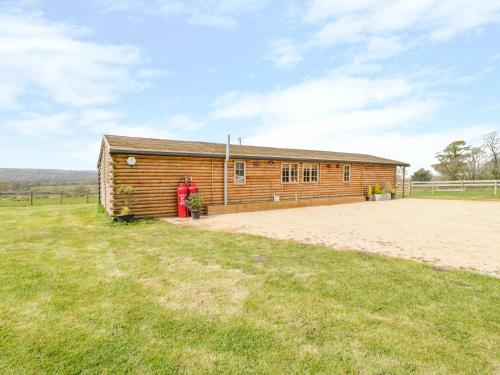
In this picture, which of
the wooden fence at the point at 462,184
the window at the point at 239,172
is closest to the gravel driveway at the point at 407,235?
the window at the point at 239,172

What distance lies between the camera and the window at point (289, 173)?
50.3ft

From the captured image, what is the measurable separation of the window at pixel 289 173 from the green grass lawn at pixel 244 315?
33.2ft

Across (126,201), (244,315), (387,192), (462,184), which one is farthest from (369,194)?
(244,315)

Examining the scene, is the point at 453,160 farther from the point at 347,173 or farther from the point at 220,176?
the point at 220,176

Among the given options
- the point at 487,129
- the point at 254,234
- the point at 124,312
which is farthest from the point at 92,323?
the point at 487,129

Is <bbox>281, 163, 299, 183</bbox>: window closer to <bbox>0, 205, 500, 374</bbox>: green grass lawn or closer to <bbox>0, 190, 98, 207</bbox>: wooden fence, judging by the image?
<bbox>0, 205, 500, 374</bbox>: green grass lawn

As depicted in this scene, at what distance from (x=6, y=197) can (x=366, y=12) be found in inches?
948

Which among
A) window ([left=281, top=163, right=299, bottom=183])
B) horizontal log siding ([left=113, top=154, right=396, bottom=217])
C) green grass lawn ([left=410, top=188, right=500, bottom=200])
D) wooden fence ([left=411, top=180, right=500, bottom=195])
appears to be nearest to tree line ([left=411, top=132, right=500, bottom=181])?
wooden fence ([left=411, top=180, right=500, bottom=195])

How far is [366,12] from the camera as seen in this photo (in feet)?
33.5

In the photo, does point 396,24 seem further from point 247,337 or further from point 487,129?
point 487,129

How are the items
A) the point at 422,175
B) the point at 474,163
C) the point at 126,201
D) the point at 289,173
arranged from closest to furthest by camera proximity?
the point at 126,201, the point at 289,173, the point at 474,163, the point at 422,175

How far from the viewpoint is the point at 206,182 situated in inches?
490

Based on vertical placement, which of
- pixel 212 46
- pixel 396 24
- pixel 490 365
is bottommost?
pixel 490 365

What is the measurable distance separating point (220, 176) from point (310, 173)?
6339 millimetres
